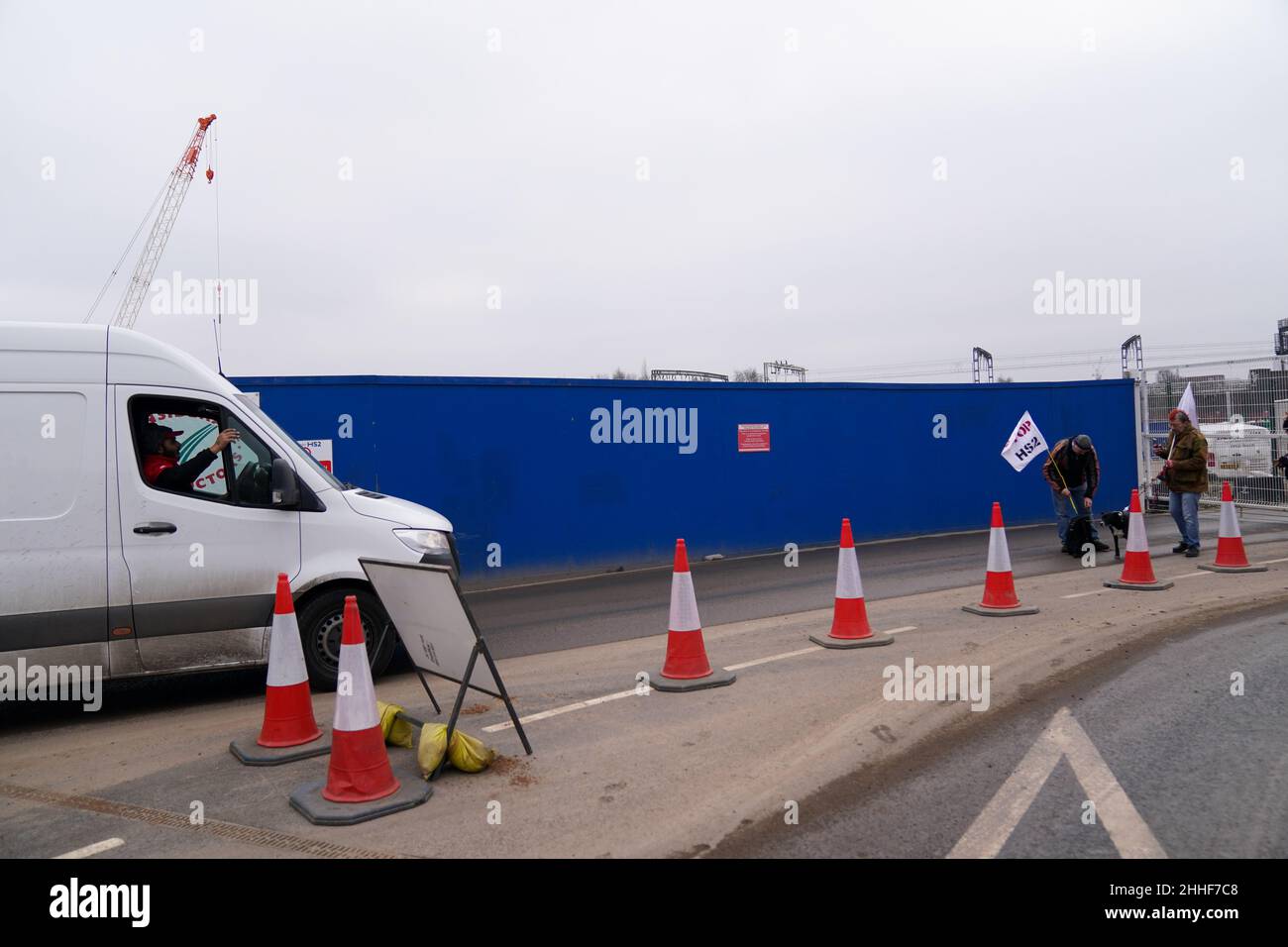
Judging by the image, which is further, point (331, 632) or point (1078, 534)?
point (1078, 534)

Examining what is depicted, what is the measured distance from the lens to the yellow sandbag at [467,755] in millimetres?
4848

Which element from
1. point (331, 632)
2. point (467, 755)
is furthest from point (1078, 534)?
point (467, 755)

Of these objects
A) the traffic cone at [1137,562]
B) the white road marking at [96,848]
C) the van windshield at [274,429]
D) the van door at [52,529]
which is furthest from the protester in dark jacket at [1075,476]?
the white road marking at [96,848]

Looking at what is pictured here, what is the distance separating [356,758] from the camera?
4484 mm

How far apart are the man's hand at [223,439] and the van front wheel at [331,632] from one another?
1306 mm

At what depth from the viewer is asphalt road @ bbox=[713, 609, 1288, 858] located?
152 inches

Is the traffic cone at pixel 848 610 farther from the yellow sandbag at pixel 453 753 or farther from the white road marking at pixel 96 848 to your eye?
the white road marking at pixel 96 848

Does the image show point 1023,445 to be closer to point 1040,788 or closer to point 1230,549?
point 1230,549

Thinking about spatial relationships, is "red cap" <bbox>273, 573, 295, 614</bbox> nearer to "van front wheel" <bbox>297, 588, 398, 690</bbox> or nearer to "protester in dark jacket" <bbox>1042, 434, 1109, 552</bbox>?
"van front wheel" <bbox>297, 588, 398, 690</bbox>

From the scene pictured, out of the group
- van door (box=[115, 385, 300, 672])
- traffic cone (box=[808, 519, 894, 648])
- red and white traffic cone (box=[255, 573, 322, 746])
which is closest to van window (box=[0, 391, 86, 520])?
van door (box=[115, 385, 300, 672])

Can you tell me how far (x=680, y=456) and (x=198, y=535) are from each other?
829 centimetres
